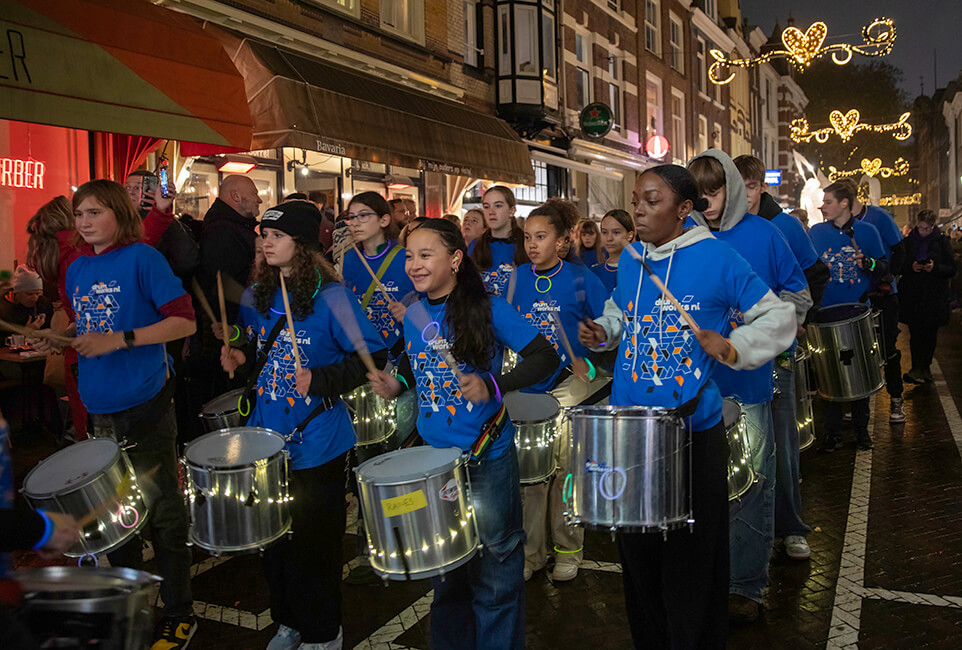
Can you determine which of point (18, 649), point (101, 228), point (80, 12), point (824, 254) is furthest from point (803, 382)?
point (80, 12)

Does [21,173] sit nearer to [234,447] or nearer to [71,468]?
[71,468]

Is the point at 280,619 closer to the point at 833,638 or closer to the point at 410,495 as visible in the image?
the point at 410,495

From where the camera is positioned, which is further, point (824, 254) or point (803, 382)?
point (824, 254)

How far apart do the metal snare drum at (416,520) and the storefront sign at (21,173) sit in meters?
7.54

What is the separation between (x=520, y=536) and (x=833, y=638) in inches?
69.9

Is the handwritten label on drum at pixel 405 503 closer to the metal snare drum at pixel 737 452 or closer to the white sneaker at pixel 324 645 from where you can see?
the white sneaker at pixel 324 645

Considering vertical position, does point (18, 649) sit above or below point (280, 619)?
above

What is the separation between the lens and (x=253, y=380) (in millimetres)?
3488

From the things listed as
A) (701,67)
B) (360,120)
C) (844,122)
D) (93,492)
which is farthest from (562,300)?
(701,67)

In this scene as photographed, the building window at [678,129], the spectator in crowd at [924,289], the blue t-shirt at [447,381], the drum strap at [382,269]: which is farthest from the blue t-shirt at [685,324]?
the building window at [678,129]

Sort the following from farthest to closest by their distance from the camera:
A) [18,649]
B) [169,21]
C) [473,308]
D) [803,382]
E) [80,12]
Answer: [169,21], [80,12], [803,382], [473,308], [18,649]

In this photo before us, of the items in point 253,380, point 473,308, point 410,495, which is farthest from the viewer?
point 253,380

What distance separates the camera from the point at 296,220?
11.3 ft

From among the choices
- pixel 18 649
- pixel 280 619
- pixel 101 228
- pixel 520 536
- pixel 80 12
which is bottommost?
pixel 280 619
